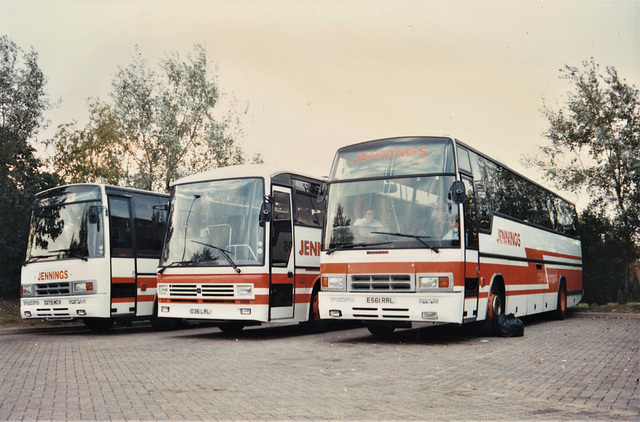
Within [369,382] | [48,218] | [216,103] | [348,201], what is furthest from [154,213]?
[216,103]

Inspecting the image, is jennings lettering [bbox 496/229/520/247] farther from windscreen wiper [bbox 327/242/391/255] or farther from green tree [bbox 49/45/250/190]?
green tree [bbox 49/45/250/190]

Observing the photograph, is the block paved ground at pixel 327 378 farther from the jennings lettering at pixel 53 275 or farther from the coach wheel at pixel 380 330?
the jennings lettering at pixel 53 275

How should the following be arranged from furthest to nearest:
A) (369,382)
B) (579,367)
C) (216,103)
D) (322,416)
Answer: (216,103) → (579,367) → (369,382) → (322,416)

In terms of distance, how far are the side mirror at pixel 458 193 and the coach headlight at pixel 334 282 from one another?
2.49m

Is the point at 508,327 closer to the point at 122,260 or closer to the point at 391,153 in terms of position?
the point at 391,153

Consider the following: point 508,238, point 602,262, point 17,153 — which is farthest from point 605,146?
point 17,153

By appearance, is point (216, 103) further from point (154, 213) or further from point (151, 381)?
point (151, 381)

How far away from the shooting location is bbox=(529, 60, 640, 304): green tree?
2600 centimetres

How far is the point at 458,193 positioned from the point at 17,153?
21389 millimetres

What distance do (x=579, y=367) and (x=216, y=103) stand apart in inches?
1275

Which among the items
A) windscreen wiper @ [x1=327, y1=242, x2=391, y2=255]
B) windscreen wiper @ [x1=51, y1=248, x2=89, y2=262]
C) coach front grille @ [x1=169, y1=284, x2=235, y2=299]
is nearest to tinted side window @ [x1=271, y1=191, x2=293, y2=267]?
coach front grille @ [x1=169, y1=284, x2=235, y2=299]

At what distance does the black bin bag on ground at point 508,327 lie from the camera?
43.6 ft

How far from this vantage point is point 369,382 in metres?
7.94

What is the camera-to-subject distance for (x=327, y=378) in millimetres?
8297
